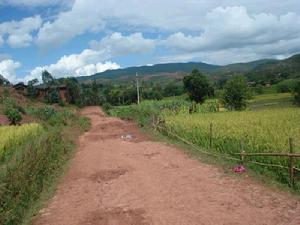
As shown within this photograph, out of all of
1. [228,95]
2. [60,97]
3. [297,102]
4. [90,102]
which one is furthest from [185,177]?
[90,102]

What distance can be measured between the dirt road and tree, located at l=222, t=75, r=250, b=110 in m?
35.2

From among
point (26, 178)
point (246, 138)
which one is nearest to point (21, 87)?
point (246, 138)

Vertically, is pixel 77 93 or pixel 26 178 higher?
pixel 77 93

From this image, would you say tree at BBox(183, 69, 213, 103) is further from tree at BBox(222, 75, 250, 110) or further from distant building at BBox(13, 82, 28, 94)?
distant building at BBox(13, 82, 28, 94)

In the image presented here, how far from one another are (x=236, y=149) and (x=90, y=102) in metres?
68.1

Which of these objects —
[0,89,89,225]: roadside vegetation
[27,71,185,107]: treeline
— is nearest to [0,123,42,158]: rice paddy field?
[0,89,89,225]: roadside vegetation

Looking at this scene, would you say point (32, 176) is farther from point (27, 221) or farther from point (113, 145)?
point (113, 145)

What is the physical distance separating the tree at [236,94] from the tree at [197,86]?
10.9 metres

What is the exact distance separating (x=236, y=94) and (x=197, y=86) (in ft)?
42.3

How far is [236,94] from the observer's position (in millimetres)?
51062

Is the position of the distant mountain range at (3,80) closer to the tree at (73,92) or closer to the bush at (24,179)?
the tree at (73,92)

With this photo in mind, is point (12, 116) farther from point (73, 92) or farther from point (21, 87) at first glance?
point (73, 92)

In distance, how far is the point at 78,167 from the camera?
654 inches

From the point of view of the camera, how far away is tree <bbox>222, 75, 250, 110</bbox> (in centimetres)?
5069
